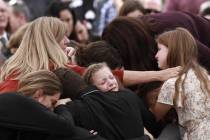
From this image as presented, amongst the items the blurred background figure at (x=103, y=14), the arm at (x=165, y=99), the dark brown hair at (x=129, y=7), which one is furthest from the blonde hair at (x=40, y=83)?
the blurred background figure at (x=103, y=14)

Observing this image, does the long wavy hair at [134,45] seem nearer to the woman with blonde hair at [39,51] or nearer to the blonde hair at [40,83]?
the woman with blonde hair at [39,51]

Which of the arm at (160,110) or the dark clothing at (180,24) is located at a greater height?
the dark clothing at (180,24)

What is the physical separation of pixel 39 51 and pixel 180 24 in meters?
1.56

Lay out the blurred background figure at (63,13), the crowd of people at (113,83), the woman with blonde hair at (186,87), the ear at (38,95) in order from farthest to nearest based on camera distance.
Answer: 1. the blurred background figure at (63,13)
2. the woman with blonde hair at (186,87)
3. the ear at (38,95)
4. the crowd of people at (113,83)

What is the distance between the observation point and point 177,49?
244 inches

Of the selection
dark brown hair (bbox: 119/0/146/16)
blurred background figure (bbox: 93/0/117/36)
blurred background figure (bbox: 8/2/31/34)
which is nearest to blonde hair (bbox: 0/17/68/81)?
dark brown hair (bbox: 119/0/146/16)

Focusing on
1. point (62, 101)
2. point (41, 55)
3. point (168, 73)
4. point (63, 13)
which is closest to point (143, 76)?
point (168, 73)

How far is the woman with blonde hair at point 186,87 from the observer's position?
593 cm

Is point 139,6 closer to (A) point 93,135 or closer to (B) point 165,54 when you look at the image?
(B) point 165,54

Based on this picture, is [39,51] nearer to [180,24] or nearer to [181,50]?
[181,50]

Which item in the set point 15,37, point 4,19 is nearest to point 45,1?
point 4,19

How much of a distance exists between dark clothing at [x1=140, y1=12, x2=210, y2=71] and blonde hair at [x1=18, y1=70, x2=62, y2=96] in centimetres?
173

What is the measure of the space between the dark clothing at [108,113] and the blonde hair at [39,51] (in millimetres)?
555

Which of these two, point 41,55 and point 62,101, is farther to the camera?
point 41,55
